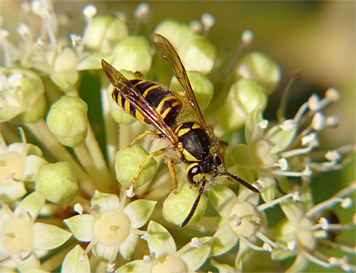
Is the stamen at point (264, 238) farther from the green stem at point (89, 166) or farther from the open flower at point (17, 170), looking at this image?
the open flower at point (17, 170)

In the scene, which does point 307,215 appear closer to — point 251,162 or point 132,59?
point 251,162

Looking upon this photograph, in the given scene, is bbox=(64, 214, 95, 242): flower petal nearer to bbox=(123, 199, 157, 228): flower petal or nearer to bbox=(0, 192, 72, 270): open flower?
bbox=(0, 192, 72, 270): open flower

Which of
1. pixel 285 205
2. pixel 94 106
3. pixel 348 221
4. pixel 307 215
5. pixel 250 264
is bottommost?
pixel 348 221

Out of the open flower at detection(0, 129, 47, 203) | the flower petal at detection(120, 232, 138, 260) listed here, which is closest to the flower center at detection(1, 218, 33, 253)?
the open flower at detection(0, 129, 47, 203)

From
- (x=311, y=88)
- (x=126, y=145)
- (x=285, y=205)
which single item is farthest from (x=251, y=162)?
(x=311, y=88)

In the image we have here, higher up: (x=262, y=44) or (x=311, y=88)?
(x=262, y=44)

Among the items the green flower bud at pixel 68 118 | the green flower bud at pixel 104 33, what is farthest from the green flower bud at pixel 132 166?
the green flower bud at pixel 104 33
